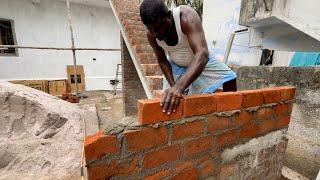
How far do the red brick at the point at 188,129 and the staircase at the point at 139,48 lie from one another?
167cm

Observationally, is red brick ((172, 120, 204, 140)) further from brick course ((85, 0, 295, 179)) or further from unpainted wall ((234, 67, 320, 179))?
unpainted wall ((234, 67, 320, 179))

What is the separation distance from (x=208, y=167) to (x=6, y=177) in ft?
11.7

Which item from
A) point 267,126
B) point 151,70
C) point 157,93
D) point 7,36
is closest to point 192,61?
point 267,126

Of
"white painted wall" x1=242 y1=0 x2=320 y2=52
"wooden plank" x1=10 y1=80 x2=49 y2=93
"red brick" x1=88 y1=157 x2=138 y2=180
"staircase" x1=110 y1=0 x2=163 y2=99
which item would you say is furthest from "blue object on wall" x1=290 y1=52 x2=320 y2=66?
"wooden plank" x1=10 y1=80 x2=49 y2=93

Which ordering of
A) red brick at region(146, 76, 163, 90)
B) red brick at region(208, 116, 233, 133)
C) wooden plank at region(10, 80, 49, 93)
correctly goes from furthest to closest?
wooden plank at region(10, 80, 49, 93) < red brick at region(146, 76, 163, 90) < red brick at region(208, 116, 233, 133)

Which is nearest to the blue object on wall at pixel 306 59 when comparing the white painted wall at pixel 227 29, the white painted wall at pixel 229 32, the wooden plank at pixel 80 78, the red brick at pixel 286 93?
the white painted wall at pixel 229 32

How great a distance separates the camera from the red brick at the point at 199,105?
1266mm

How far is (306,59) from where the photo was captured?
3734 millimetres

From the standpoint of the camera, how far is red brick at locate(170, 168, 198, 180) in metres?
1.36

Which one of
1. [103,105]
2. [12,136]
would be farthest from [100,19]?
[12,136]

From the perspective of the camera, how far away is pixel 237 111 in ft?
4.99

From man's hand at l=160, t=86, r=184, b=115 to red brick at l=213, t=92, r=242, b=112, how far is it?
0.98 ft

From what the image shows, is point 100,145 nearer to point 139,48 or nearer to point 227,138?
point 227,138

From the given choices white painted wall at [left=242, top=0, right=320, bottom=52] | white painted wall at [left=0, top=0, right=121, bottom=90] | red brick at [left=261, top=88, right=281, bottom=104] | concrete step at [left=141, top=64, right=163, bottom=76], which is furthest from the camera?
white painted wall at [left=0, top=0, right=121, bottom=90]
